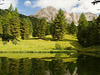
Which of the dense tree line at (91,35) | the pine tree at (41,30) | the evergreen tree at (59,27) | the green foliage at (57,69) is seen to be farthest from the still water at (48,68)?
the pine tree at (41,30)

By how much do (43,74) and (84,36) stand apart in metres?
50.2

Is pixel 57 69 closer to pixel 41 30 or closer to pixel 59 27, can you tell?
pixel 59 27

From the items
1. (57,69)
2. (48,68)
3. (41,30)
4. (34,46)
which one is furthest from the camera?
(41,30)

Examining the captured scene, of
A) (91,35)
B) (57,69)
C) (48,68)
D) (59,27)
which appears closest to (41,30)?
(59,27)

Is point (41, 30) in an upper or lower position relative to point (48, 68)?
upper

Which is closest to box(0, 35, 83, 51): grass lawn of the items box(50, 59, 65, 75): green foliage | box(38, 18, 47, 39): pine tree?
box(38, 18, 47, 39): pine tree

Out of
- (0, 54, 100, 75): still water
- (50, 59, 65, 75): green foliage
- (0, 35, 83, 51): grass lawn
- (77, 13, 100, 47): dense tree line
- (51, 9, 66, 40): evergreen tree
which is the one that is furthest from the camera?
(51, 9, 66, 40): evergreen tree

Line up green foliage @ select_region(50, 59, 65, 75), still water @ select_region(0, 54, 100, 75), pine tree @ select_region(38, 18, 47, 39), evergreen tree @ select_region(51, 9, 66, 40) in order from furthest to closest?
pine tree @ select_region(38, 18, 47, 39) → evergreen tree @ select_region(51, 9, 66, 40) → green foliage @ select_region(50, 59, 65, 75) → still water @ select_region(0, 54, 100, 75)

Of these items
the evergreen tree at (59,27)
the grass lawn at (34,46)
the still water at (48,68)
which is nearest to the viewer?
the still water at (48,68)

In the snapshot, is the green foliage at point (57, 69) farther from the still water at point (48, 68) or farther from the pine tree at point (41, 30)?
the pine tree at point (41, 30)

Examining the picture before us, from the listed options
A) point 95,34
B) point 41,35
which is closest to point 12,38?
point 95,34

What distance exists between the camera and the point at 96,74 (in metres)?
15.1

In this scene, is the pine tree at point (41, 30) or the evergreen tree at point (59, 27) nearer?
the evergreen tree at point (59, 27)

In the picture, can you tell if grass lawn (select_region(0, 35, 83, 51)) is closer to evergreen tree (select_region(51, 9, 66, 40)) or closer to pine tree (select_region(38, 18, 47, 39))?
evergreen tree (select_region(51, 9, 66, 40))
